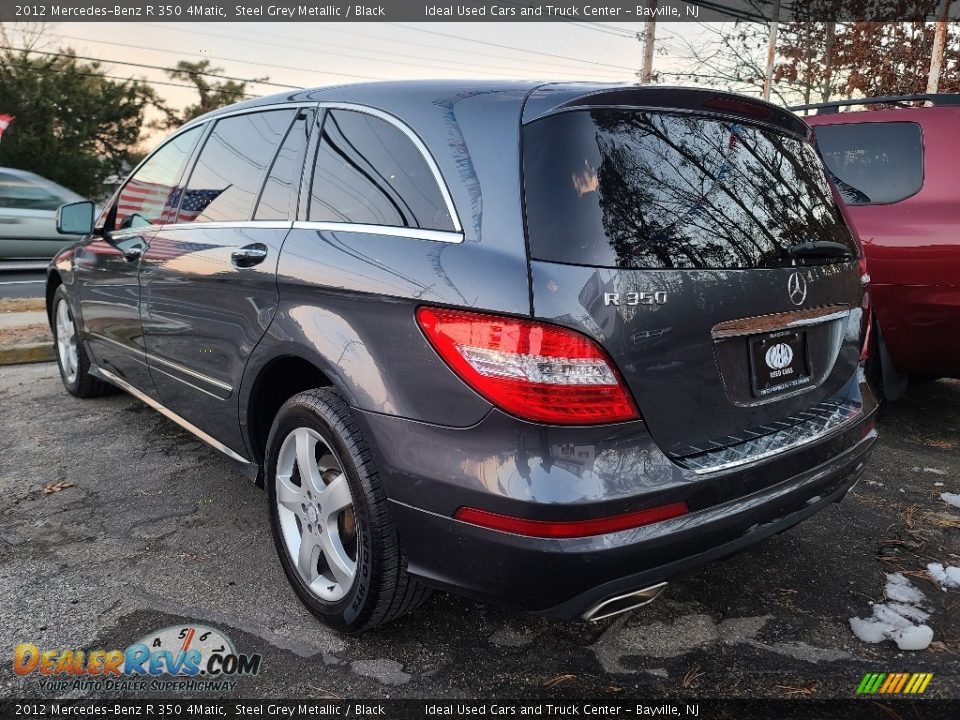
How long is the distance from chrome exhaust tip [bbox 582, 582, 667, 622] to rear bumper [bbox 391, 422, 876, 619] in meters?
0.02

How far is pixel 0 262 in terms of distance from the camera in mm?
12914

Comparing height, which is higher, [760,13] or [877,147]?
[760,13]

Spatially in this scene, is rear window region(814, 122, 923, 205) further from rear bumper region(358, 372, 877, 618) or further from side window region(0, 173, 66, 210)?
side window region(0, 173, 66, 210)

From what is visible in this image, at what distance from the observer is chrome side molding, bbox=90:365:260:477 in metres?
2.78

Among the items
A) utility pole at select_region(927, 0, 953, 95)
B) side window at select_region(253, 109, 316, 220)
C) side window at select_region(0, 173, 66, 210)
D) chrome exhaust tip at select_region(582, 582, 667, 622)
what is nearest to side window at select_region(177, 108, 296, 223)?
side window at select_region(253, 109, 316, 220)

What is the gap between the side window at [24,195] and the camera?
474 inches

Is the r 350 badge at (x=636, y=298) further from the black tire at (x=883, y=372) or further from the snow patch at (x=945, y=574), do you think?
the black tire at (x=883, y=372)

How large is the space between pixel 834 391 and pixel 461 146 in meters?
1.42

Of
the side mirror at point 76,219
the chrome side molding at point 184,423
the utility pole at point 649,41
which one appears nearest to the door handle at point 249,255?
the chrome side molding at point 184,423

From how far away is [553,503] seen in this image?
1680 millimetres

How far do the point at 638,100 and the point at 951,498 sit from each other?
8.50 ft

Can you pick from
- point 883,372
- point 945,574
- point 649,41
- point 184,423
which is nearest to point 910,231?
point 883,372

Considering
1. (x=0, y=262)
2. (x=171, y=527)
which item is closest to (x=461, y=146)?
(x=171, y=527)

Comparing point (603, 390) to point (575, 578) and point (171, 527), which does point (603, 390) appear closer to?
point (575, 578)
